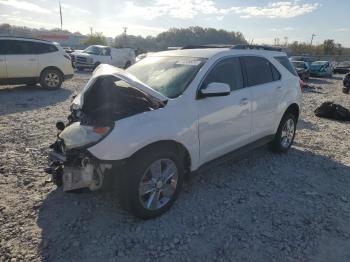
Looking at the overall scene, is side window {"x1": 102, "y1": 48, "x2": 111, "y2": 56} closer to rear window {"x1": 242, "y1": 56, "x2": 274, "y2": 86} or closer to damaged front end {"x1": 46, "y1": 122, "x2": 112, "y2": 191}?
rear window {"x1": 242, "y1": 56, "x2": 274, "y2": 86}

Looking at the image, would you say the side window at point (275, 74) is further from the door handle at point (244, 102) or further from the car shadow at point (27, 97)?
the car shadow at point (27, 97)

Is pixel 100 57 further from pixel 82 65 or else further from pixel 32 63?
pixel 32 63

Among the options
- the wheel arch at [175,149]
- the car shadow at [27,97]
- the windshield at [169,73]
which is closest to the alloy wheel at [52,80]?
the car shadow at [27,97]

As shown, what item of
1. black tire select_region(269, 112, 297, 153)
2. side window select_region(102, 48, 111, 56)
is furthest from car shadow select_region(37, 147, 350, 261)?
side window select_region(102, 48, 111, 56)

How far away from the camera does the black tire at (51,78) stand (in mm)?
12164

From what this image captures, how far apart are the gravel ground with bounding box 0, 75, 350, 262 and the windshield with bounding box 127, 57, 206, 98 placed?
1.39 meters

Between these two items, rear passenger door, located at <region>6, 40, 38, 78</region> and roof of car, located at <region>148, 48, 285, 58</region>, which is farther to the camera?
rear passenger door, located at <region>6, 40, 38, 78</region>

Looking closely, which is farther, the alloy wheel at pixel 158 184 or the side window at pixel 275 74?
the side window at pixel 275 74

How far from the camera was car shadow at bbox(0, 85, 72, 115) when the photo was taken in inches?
360

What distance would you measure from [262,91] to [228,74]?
32.3 inches

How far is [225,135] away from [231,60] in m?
1.06

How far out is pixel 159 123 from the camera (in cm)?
348

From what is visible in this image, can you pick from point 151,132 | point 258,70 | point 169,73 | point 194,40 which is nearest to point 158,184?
point 151,132

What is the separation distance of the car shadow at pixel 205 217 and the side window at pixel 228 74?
120 cm
